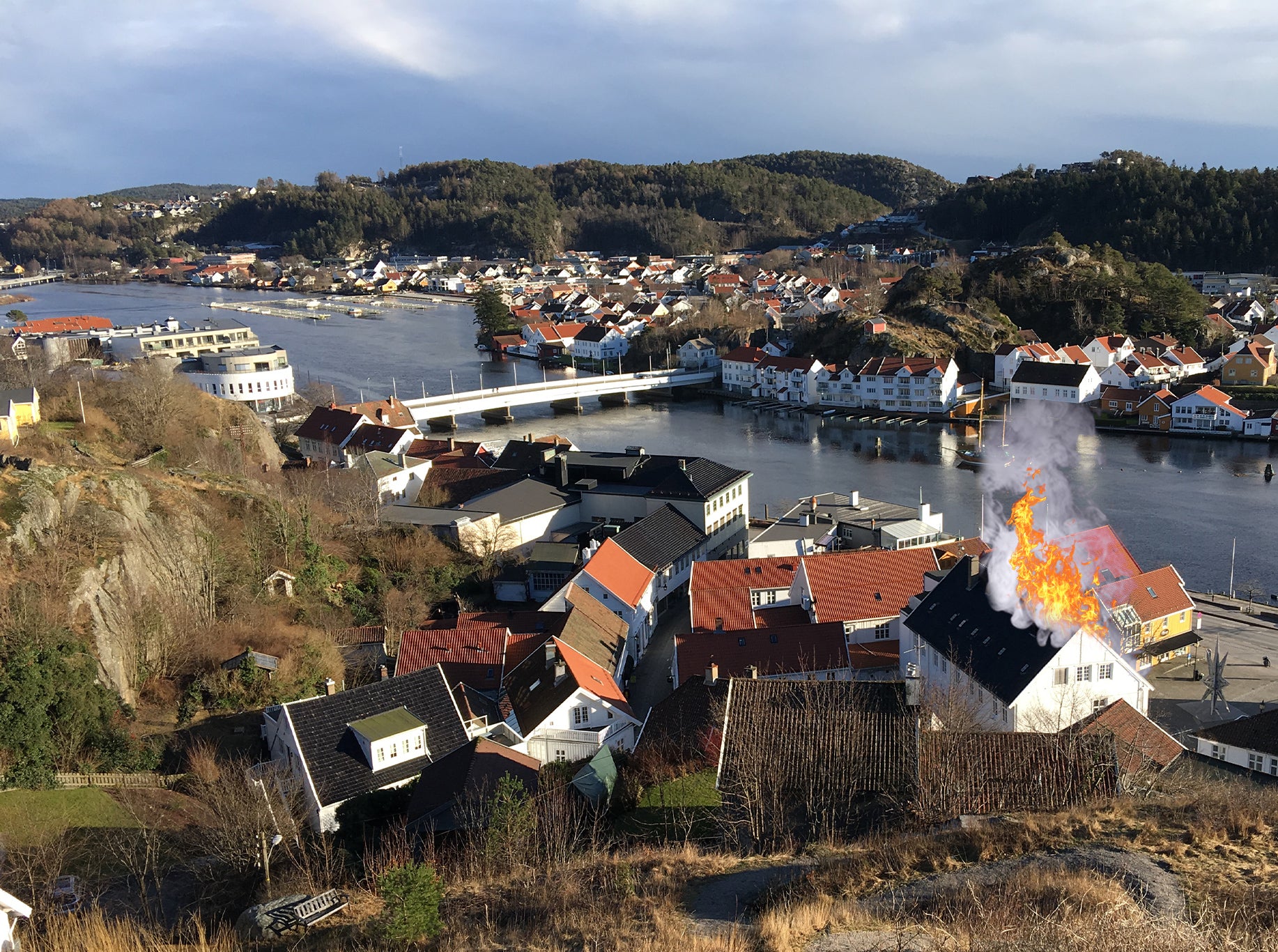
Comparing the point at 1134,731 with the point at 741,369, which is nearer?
the point at 1134,731

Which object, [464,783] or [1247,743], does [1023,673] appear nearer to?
[1247,743]

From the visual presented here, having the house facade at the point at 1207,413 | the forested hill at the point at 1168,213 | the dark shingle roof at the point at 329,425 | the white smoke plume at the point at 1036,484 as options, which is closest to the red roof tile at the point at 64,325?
the dark shingle roof at the point at 329,425

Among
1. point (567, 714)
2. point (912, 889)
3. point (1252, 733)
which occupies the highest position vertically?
point (912, 889)

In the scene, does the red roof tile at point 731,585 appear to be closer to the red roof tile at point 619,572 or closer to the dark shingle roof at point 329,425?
the red roof tile at point 619,572

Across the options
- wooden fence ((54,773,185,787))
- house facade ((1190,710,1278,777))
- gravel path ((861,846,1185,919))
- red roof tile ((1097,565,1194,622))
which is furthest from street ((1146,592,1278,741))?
wooden fence ((54,773,185,787))

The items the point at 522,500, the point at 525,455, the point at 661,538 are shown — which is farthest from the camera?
the point at 525,455

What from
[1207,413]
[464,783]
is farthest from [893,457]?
[464,783]

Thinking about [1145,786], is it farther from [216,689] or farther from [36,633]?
[36,633]
